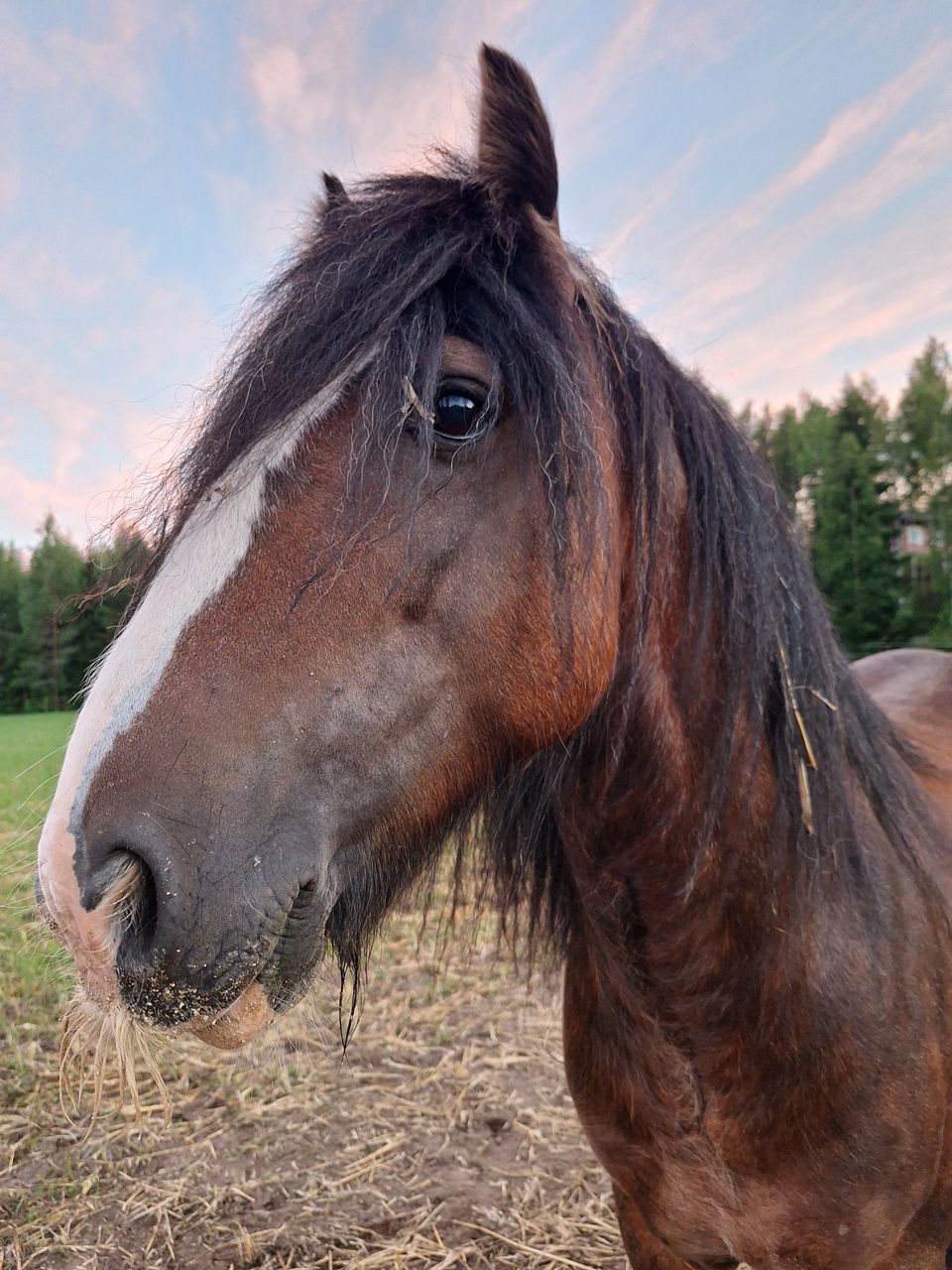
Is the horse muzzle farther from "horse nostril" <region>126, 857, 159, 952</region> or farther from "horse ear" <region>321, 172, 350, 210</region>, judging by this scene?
"horse ear" <region>321, 172, 350, 210</region>

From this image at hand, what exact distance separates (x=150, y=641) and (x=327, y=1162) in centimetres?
326

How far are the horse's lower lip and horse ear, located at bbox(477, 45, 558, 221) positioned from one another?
151 cm

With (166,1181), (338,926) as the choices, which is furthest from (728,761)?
(166,1181)

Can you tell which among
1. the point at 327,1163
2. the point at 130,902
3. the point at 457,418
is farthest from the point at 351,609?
the point at 327,1163

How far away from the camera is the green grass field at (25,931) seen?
4.79 feet

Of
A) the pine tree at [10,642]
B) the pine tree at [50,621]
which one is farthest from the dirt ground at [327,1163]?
Result: the pine tree at [10,642]

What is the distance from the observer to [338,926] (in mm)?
1331

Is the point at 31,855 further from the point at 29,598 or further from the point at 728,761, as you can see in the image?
the point at 29,598

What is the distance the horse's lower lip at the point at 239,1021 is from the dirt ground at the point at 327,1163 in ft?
2.94

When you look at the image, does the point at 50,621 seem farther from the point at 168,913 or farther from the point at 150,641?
the point at 168,913

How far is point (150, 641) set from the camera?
113 centimetres

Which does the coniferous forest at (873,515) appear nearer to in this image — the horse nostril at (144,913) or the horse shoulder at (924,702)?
the horse shoulder at (924,702)

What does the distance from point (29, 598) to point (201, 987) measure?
32.0 m

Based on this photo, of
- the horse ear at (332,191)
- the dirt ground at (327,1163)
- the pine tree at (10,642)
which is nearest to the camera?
the horse ear at (332,191)
